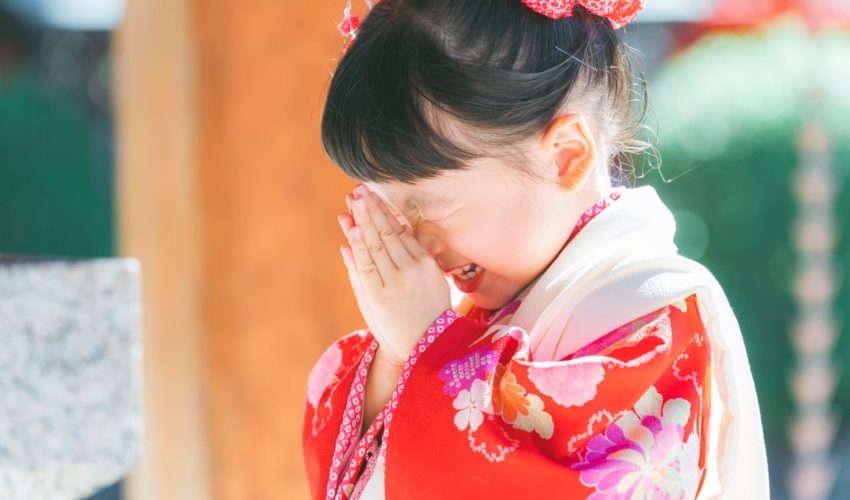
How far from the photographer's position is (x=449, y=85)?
2.94 ft

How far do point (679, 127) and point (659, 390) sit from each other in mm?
2416

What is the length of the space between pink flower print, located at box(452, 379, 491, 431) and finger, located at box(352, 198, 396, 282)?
183mm

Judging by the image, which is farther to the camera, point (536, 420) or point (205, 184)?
point (205, 184)

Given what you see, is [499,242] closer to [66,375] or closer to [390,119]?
[390,119]

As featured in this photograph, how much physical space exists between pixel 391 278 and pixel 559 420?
26 centimetres

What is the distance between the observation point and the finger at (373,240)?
947mm

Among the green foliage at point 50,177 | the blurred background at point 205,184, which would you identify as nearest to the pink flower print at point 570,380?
the blurred background at point 205,184

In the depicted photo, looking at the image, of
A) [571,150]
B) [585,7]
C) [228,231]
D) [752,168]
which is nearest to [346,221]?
[571,150]

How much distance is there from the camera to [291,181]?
7.77ft

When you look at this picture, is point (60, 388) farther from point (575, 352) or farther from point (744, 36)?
point (744, 36)

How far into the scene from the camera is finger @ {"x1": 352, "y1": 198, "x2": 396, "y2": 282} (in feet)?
3.11

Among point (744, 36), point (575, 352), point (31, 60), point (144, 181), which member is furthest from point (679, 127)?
point (575, 352)

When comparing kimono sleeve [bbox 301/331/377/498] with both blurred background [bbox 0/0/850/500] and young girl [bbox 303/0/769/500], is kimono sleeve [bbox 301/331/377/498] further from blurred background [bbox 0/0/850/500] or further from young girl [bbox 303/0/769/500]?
blurred background [bbox 0/0/850/500]

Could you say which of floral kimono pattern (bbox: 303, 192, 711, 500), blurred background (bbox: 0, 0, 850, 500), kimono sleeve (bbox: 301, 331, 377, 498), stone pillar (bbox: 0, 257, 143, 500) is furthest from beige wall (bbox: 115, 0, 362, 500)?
floral kimono pattern (bbox: 303, 192, 711, 500)
